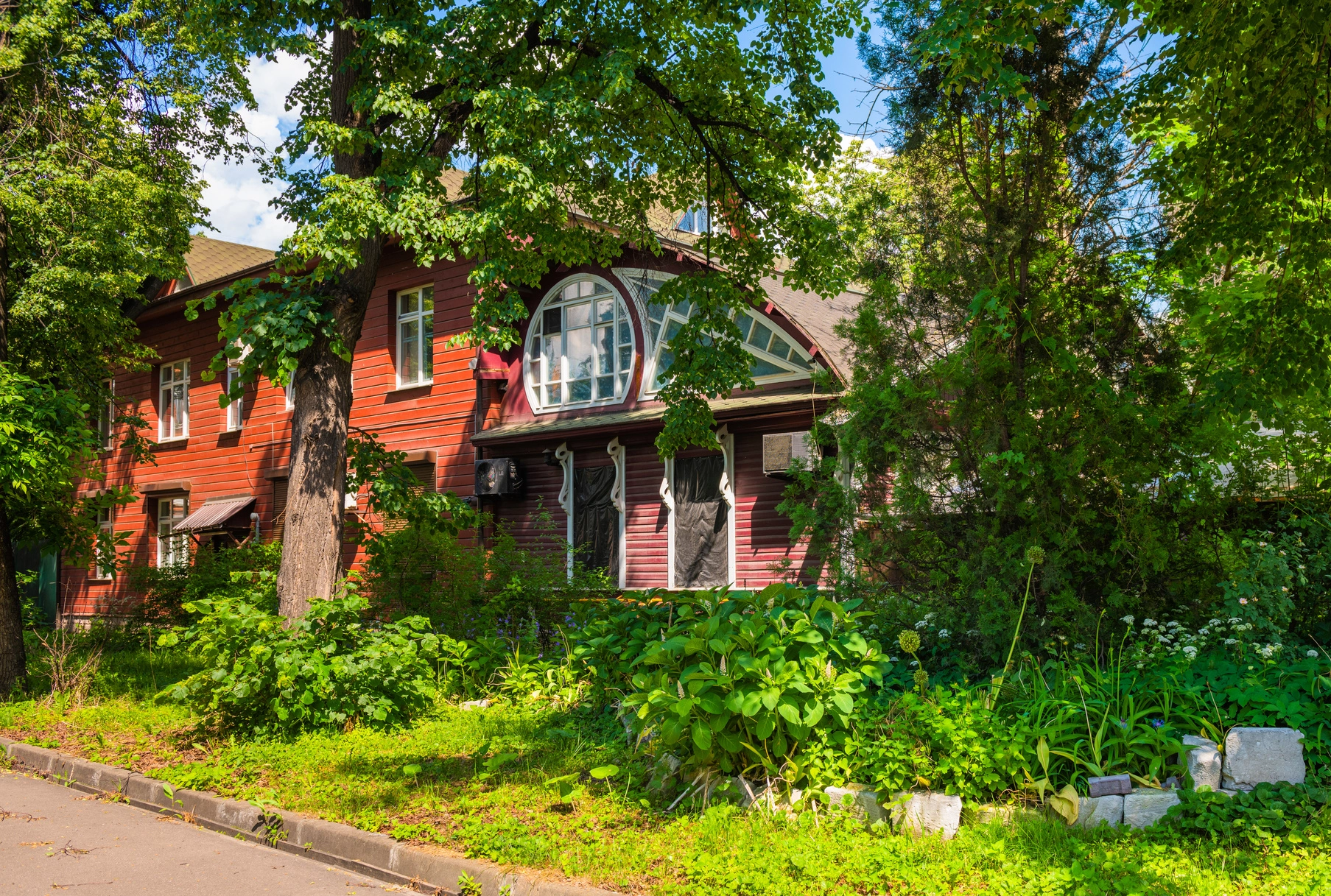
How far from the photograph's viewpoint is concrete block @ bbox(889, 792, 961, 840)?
516cm

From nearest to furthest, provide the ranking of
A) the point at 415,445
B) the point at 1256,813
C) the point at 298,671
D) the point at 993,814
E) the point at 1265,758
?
the point at 1256,813
the point at 1265,758
the point at 993,814
the point at 298,671
the point at 415,445

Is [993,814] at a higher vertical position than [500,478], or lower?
lower

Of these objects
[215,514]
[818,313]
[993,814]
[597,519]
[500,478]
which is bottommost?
[993,814]

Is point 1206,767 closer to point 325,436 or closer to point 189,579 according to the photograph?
point 325,436

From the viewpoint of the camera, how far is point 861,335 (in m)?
7.69

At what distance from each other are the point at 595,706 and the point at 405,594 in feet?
16.5

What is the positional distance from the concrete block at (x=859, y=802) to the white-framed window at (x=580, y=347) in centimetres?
1116

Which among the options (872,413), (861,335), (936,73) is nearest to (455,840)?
(872,413)

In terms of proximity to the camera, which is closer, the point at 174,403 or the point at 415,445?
the point at 415,445

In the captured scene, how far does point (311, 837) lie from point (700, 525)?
9.46m

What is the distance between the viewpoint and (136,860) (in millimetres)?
5809

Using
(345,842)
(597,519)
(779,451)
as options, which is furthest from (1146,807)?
(597,519)

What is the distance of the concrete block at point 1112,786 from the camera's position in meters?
5.11

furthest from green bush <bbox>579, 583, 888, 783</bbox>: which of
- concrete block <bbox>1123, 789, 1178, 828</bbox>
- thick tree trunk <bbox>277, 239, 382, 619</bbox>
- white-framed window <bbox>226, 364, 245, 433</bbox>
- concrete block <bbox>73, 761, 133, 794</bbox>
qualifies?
white-framed window <bbox>226, 364, 245, 433</bbox>
